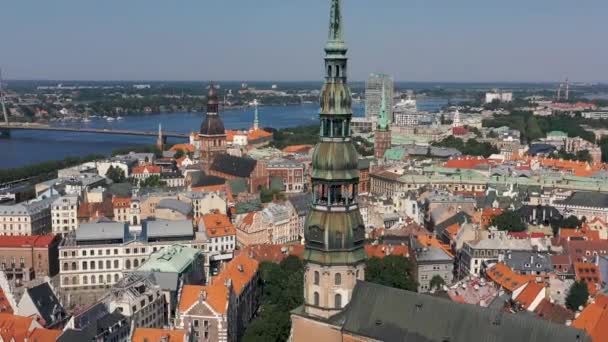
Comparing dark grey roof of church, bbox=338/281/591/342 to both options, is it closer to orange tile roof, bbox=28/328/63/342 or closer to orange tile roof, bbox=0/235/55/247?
orange tile roof, bbox=28/328/63/342

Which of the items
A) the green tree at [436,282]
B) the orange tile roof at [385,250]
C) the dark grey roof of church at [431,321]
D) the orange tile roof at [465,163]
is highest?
the dark grey roof of church at [431,321]

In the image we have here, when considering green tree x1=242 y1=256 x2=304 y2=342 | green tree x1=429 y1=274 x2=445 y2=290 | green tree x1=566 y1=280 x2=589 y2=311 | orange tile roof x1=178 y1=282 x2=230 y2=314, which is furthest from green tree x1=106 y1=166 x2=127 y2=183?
green tree x1=566 y1=280 x2=589 y2=311

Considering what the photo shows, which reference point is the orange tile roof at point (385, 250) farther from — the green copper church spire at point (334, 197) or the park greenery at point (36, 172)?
the park greenery at point (36, 172)

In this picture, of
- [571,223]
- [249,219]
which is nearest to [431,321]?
[249,219]

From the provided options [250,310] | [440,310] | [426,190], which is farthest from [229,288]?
[426,190]

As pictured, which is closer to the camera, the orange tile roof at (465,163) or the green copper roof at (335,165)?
the green copper roof at (335,165)

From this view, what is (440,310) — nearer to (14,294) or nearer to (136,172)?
(14,294)

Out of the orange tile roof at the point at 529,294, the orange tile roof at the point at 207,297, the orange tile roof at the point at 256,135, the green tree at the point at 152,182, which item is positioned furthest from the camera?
the orange tile roof at the point at 256,135

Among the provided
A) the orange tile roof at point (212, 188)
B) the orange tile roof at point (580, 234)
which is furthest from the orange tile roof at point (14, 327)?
the orange tile roof at point (212, 188)
